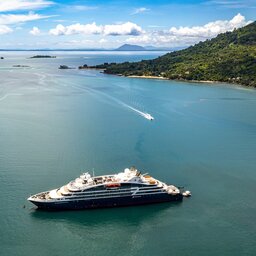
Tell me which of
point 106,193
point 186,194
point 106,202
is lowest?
point 106,202

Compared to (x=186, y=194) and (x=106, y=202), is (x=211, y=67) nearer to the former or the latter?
(x=186, y=194)

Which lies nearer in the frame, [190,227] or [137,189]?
[190,227]

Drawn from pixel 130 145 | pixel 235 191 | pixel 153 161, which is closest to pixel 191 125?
pixel 130 145

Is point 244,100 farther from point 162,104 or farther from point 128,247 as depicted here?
point 128,247

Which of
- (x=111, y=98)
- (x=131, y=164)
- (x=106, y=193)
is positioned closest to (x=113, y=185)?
(x=106, y=193)

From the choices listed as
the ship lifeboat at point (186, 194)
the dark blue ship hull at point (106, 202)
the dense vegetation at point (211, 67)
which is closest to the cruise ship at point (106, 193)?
the dark blue ship hull at point (106, 202)

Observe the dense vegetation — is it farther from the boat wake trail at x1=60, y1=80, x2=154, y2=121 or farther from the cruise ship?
the cruise ship
